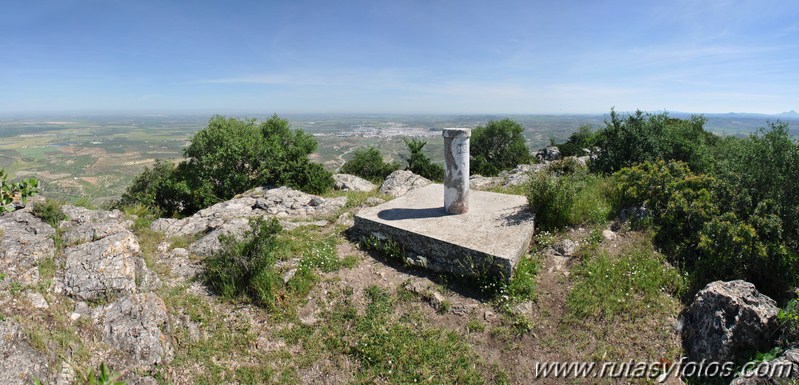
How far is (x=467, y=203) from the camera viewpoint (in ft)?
28.0

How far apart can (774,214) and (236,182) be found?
16.8 m

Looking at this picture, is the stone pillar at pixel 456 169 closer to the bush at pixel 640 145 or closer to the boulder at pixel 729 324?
the boulder at pixel 729 324

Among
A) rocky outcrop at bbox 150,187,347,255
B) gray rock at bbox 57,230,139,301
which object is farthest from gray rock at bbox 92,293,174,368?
rocky outcrop at bbox 150,187,347,255

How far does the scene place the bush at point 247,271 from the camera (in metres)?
6.00

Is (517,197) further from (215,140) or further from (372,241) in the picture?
(215,140)

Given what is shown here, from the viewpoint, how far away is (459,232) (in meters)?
7.21

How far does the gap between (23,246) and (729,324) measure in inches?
430

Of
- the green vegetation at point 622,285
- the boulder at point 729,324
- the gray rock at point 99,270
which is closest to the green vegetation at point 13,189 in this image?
the gray rock at point 99,270

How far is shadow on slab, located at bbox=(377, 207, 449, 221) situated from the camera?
8.25m

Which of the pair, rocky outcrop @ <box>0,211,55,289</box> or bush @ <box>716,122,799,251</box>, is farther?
A: bush @ <box>716,122,799,251</box>

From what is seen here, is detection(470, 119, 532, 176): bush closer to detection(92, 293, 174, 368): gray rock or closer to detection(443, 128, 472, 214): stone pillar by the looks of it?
detection(443, 128, 472, 214): stone pillar

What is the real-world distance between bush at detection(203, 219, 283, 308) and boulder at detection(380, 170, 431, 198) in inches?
278

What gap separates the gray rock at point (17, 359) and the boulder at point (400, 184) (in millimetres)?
10072

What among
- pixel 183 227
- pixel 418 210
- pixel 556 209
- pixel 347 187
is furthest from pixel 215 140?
pixel 556 209
